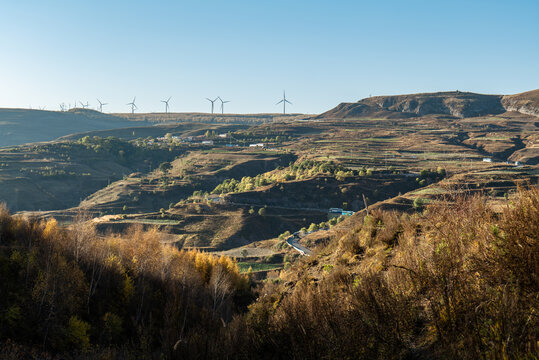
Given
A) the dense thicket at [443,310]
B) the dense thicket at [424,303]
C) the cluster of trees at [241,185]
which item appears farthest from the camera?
the cluster of trees at [241,185]

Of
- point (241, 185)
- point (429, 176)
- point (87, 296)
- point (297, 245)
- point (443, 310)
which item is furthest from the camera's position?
point (241, 185)

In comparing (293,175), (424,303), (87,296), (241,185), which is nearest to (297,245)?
(293,175)

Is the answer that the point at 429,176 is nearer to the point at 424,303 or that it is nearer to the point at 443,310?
the point at 424,303

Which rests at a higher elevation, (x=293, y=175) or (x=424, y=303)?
(x=424, y=303)

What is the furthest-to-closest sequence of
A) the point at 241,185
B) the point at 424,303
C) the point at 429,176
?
the point at 241,185, the point at 429,176, the point at 424,303

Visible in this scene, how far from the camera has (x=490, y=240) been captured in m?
8.47

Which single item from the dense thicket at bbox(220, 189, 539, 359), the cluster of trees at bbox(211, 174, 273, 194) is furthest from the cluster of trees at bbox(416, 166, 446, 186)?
the dense thicket at bbox(220, 189, 539, 359)

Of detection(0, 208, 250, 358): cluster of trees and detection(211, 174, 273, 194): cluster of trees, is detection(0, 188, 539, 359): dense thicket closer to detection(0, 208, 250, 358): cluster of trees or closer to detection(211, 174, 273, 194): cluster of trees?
detection(0, 208, 250, 358): cluster of trees

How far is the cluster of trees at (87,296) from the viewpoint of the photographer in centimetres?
2917

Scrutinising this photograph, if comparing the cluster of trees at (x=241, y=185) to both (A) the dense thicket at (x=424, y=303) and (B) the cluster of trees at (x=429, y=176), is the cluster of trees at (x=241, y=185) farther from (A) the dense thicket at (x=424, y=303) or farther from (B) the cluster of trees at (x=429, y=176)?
(A) the dense thicket at (x=424, y=303)

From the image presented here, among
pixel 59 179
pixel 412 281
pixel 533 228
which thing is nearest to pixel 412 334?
pixel 412 281

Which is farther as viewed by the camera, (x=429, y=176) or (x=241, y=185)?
(x=241, y=185)

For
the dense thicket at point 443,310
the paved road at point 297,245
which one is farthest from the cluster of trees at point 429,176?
the dense thicket at point 443,310

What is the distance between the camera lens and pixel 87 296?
1416 inches
